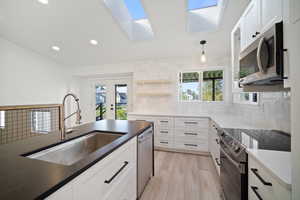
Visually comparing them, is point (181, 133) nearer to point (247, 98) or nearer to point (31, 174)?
point (247, 98)

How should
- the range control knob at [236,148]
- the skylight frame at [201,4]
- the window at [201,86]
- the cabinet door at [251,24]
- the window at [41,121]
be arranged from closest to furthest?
the range control knob at [236,148], the cabinet door at [251,24], the skylight frame at [201,4], the window at [201,86], the window at [41,121]

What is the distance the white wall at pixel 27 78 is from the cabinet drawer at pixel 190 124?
4.17m

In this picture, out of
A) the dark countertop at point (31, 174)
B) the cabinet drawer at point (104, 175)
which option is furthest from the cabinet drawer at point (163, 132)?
the dark countertop at point (31, 174)

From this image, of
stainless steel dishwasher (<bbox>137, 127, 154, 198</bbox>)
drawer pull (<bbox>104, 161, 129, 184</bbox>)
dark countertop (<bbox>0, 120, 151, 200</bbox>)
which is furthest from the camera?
stainless steel dishwasher (<bbox>137, 127, 154, 198</bbox>)

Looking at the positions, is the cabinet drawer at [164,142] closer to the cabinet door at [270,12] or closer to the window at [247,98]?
the window at [247,98]

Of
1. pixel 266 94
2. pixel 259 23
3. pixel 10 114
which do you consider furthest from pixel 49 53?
pixel 266 94

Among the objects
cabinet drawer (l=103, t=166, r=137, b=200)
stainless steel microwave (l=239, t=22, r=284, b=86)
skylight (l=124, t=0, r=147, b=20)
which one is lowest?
cabinet drawer (l=103, t=166, r=137, b=200)

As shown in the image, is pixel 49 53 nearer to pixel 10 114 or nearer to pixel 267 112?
pixel 10 114

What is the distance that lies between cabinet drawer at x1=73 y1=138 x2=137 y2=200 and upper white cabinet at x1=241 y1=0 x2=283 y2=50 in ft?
5.19

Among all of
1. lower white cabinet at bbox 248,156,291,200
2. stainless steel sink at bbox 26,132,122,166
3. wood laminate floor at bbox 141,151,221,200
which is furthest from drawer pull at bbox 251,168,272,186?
stainless steel sink at bbox 26,132,122,166

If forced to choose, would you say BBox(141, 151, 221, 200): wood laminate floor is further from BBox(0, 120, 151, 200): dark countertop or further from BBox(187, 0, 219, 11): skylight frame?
BBox(187, 0, 219, 11): skylight frame

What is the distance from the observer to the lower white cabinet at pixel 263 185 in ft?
2.28

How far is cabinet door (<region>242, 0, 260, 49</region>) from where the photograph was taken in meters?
1.31

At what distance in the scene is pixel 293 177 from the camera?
1.92ft
